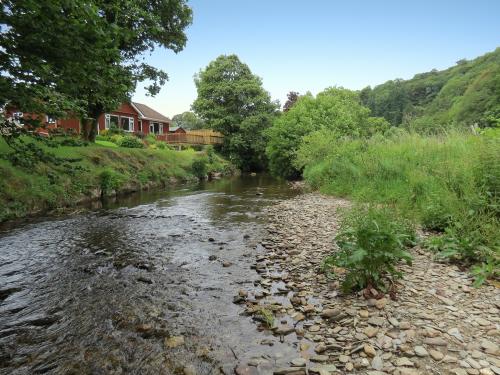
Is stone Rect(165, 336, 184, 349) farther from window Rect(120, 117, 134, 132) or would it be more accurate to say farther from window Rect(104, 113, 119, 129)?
window Rect(120, 117, 134, 132)

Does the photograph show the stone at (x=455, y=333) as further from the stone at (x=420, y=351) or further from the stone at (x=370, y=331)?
the stone at (x=370, y=331)

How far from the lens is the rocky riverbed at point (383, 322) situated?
2877 mm

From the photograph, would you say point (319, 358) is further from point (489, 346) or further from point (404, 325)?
point (489, 346)

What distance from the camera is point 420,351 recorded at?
296cm

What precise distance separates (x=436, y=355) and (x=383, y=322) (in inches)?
26.6

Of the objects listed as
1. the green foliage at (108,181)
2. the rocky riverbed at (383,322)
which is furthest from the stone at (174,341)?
the green foliage at (108,181)

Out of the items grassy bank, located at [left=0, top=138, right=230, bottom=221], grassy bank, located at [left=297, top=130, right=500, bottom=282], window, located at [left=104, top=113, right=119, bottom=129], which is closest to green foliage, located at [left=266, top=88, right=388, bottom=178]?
grassy bank, located at [left=0, top=138, right=230, bottom=221]

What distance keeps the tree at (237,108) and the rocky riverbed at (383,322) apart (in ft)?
111

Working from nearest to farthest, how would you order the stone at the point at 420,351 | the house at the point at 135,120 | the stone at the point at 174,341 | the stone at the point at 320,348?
the stone at the point at 420,351, the stone at the point at 320,348, the stone at the point at 174,341, the house at the point at 135,120

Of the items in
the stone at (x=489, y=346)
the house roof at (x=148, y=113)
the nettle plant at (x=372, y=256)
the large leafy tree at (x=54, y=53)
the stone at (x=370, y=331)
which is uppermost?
the house roof at (x=148, y=113)

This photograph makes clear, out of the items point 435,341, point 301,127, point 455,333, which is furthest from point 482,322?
point 301,127

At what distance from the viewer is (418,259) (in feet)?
16.9

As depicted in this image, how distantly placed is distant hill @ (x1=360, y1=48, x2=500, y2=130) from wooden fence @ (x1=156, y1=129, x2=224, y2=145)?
1425 inches

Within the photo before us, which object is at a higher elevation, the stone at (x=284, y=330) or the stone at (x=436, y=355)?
the stone at (x=436, y=355)
